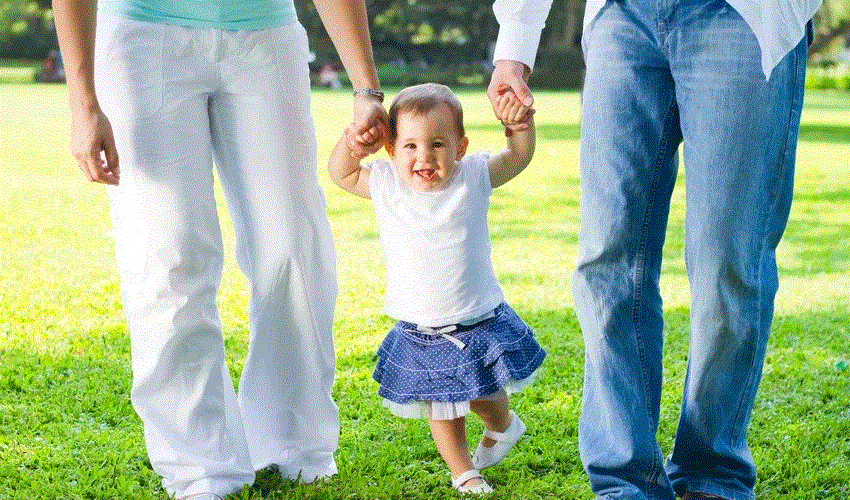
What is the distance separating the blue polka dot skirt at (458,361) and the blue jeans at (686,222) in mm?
405

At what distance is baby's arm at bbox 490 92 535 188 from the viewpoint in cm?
330

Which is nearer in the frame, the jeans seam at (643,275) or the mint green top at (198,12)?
the jeans seam at (643,275)

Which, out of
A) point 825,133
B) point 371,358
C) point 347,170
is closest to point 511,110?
point 347,170

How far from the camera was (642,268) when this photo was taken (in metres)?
3.11

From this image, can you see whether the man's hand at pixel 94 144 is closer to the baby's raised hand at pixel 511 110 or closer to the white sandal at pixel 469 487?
the baby's raised hand at pixel 511 110

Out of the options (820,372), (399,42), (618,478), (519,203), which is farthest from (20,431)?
(399,42)

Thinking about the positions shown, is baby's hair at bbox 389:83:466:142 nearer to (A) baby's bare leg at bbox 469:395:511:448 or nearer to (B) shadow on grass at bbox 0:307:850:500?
(A) baby's bare leg at bbox 469:395:511:448

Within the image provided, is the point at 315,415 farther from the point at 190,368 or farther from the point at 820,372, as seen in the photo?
the point at 820,372

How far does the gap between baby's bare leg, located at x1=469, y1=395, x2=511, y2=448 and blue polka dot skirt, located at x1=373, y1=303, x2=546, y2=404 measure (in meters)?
0.14

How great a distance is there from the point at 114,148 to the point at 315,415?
3.30 ft

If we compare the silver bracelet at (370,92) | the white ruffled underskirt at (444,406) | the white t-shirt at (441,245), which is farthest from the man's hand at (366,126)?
the white ruffled underskirt at (444,406)

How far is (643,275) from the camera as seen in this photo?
123 inches

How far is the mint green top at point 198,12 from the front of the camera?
3.19 m

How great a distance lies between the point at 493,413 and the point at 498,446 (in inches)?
4.9
